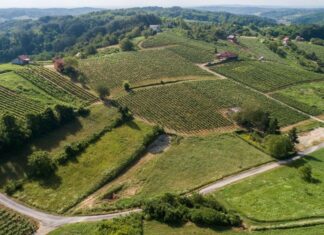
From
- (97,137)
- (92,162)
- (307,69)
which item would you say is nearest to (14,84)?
(97,137)

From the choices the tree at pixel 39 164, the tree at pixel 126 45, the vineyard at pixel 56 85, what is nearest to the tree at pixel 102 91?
the vineyard at pixel 56 85

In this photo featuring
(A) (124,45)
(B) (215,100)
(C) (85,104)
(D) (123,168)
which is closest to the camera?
(D) (123,168)

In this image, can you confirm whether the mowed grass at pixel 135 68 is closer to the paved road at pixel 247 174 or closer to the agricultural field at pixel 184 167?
the agricultural field at pixel 184 167

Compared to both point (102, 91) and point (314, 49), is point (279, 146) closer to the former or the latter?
point (102, 91)

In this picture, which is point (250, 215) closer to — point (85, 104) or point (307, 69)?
point (85, 104)

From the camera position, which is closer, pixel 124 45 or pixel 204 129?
pixel 204 129

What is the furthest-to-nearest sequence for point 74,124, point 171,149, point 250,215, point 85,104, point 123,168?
point 85,104 < point 74,124 < point 171,149 < point 123,168 < point 250,215

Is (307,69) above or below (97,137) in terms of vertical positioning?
below

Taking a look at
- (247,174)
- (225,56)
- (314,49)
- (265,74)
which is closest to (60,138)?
(247,174)
